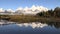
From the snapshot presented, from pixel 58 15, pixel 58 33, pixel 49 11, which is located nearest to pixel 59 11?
pixel 58 15

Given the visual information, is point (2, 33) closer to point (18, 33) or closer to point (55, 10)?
point (18, 33)

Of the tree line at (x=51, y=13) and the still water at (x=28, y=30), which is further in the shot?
the tree line at (x=51, y=13)

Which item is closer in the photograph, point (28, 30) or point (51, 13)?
point (28, 30)

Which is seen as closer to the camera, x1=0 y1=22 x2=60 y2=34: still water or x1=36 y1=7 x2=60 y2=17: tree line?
x1=0 y1=22 x2=60 y2=34: still water

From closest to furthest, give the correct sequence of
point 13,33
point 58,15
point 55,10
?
1. point 13,33
2. point 58,15
3. point 55,10

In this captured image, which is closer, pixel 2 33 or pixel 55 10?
pixel 2 33

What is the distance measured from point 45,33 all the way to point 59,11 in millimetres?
26022

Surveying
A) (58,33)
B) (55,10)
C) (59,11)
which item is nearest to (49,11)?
(55,10)

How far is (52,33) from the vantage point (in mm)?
14062

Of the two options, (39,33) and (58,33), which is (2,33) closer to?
(39,33)

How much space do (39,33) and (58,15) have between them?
24.6 m

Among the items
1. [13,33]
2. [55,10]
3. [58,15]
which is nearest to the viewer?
[13,33]

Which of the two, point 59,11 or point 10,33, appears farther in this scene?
point 59,11

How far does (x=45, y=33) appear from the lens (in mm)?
13969
